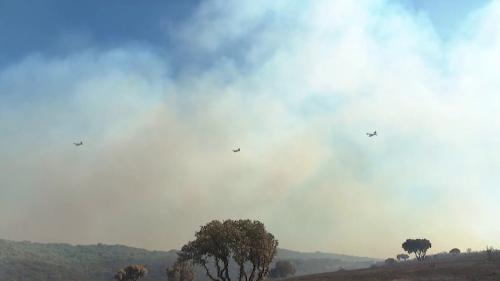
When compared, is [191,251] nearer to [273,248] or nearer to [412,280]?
[273,248]

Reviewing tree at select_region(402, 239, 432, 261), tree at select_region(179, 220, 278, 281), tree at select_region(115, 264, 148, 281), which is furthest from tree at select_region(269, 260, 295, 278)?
tree at select_region(179, 220, 278, 281)

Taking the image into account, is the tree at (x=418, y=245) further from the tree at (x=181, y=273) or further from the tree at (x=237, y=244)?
the tree at (x=237, y=244)

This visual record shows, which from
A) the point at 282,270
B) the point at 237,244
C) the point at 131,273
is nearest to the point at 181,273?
the point at 131,273

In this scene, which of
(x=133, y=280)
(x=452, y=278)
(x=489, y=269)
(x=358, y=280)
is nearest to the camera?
(x=452, y=278)

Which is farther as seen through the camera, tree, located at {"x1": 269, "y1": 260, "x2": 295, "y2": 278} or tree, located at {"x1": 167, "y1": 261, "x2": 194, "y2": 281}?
tree, located at {"x1": 269, "y1": 260, "x2": 295, "y2": 278}

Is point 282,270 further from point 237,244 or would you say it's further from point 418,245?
point 237,244

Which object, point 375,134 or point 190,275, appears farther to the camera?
point 190,275

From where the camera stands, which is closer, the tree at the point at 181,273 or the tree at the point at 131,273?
the tree at the point at 131,273

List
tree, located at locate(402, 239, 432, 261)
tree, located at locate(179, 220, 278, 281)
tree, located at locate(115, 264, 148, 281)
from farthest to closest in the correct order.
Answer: tree, located at locate(402, 239, 432, 261), tree, located at locate(115, 264, 148, 281), tree, located at locate(179, 220, 278, 281)

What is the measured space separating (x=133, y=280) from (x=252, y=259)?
87525 mm

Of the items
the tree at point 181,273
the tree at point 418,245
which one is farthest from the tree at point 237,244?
the tree at point 418,245

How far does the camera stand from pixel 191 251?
52.5 m

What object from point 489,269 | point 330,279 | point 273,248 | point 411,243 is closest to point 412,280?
point 489,269

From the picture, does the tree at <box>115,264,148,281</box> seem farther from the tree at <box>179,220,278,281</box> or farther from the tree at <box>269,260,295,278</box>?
the tree at <box>179,220,278,281</box>
